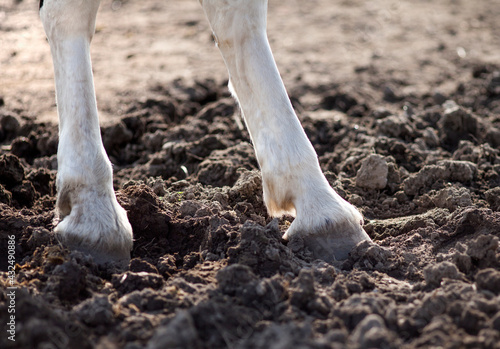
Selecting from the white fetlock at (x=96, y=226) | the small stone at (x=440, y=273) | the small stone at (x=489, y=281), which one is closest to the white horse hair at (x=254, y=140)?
the white fetlock at (x=96, y=226)

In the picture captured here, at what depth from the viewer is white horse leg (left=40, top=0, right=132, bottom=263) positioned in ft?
9.40

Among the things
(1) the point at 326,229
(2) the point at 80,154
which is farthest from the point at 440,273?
(2) the point at 80,154

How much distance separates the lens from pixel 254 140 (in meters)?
3.21

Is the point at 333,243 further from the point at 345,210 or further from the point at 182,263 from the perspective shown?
the point at 182,263

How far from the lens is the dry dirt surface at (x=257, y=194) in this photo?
2119 millimetres

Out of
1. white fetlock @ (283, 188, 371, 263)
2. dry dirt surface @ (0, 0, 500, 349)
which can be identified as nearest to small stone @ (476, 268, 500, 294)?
dry dirt surface @ (0, 0, 500, 349)

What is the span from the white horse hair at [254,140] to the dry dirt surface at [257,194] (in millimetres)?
131

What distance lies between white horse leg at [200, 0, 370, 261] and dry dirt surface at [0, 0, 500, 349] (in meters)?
0.13

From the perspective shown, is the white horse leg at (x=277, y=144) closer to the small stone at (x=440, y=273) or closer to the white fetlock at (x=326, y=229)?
the white fetlock at (x=326, y=229)

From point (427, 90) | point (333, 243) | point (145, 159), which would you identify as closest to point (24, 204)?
point (145, 159)

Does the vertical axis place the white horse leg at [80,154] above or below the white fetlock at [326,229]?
above

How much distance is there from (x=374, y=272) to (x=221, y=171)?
153 centimetres

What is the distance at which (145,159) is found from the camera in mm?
4543

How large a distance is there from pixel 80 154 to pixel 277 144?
94 cm
